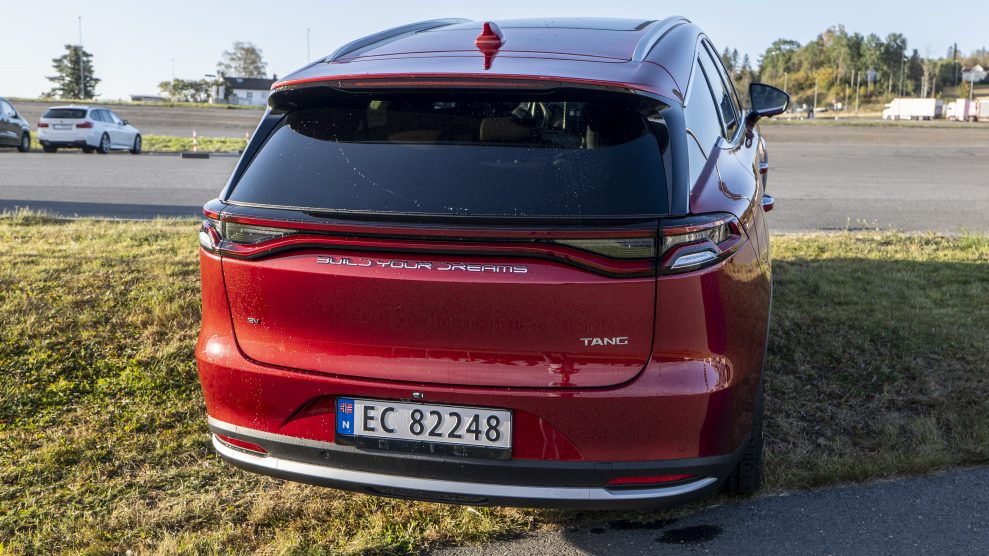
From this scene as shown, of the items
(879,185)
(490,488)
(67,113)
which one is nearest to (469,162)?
(490,488)

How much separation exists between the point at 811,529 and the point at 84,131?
24837mm

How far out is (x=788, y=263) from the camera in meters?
6.94

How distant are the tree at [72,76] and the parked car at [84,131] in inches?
4430

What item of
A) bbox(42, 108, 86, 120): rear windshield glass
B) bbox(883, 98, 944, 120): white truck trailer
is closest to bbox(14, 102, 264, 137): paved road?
bbox(42, 108, 86, 120): rear windshield glass

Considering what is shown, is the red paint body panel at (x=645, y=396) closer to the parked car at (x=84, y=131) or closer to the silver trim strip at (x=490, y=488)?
the silver trim strip at (x=490, y=488)

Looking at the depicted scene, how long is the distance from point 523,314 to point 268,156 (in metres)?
1.04

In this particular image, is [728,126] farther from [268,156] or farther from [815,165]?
[815,165]

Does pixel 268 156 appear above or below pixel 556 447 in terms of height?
above

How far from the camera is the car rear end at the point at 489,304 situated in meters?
2.47

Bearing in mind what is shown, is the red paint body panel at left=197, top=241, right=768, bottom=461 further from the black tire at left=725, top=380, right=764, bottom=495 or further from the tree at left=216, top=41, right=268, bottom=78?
the tree at left=216, top=41, right=268, bottom=78

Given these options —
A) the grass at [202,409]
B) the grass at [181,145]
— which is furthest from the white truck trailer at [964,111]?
the grass at [202,409]

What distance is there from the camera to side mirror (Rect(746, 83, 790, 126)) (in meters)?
4.94

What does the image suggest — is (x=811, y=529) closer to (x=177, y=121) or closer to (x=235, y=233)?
(x=235, y=233)

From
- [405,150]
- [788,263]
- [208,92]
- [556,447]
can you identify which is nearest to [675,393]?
[556,447]
